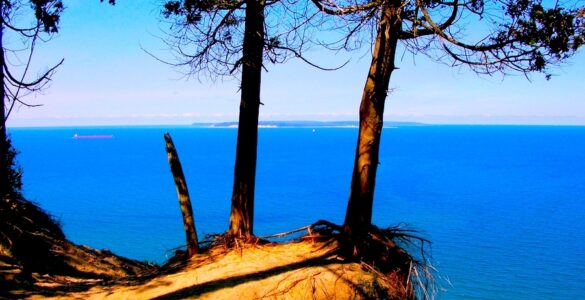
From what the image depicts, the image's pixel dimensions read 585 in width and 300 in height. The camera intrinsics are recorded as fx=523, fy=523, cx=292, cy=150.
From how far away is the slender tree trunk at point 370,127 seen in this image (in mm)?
7879

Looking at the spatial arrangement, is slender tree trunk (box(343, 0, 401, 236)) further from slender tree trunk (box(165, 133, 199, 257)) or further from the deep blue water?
the deep blue water

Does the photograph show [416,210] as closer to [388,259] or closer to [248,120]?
[388,259]

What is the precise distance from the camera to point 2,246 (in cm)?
930

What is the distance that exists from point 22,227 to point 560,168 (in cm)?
11150

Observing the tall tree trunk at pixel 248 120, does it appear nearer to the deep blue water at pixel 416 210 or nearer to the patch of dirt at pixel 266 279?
the patch of dirt at pixel 266 279

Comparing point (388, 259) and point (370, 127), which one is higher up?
point (370, 127)

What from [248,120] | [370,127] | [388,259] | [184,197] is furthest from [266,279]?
[370,127]

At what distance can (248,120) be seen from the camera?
855 centimetres

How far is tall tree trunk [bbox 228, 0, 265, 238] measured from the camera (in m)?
8.59

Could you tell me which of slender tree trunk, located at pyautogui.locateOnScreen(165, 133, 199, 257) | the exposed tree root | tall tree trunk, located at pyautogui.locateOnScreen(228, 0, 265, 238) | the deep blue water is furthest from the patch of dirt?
the deep blue water

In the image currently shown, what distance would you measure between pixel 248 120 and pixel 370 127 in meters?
2.00

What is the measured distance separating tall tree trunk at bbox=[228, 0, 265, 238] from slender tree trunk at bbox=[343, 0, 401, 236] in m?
1.73

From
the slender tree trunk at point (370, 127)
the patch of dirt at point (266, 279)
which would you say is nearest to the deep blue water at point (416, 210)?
the patch of dirt at point (266, 279)

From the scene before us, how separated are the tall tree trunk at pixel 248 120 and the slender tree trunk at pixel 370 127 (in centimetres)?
173
